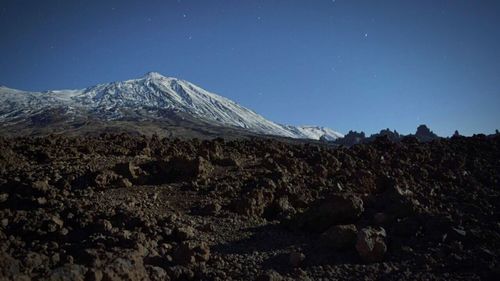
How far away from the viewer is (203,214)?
6.84 meters

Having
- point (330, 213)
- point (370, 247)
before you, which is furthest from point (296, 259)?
point (330, 213)

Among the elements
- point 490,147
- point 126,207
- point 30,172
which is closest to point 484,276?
point 126,207

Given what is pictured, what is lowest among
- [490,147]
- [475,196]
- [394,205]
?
[394,205]

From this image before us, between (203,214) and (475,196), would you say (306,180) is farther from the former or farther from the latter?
(475,196)

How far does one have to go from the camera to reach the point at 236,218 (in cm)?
680

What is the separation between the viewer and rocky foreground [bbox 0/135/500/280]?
16.4 feet

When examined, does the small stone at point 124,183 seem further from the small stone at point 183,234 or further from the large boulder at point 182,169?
the small stone at point 183,234

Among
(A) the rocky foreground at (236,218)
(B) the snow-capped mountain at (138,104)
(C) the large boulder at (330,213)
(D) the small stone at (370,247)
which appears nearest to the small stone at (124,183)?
(A) the rocky foreground at (236,218)

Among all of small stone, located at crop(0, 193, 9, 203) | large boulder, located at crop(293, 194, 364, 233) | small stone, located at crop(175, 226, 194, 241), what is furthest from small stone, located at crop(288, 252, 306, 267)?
small stone, located at crop(0, 193, 9, 203)

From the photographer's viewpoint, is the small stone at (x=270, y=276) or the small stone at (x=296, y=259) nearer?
the small stone at (x=270, y=276)

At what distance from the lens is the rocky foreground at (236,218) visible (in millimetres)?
5004

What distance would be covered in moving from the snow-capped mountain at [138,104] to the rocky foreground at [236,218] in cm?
10367

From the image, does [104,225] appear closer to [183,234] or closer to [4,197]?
[183,234]

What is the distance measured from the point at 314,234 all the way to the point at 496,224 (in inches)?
116
